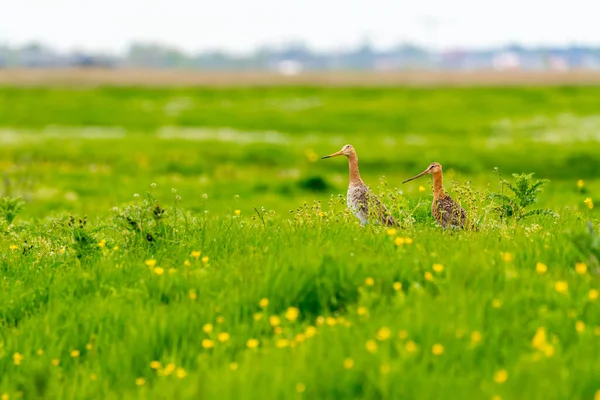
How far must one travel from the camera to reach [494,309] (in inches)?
284

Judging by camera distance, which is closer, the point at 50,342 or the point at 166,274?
the point at 50,342

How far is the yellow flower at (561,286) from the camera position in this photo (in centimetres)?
711

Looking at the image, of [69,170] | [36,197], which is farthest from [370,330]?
[69,170]

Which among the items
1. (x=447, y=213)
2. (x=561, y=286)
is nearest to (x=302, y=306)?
(x=561, y=286)

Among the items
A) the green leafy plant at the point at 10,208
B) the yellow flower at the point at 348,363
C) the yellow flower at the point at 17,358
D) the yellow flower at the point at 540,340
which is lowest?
the yellow flower at the point at 17,358

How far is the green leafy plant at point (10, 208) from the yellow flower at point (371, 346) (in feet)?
22.8

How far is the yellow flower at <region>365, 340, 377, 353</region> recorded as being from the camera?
6.48 metres

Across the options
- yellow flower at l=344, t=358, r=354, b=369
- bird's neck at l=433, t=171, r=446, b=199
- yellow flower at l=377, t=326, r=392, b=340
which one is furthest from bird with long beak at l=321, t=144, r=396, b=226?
yellow flower at l=344, t=358, r=354, b=369

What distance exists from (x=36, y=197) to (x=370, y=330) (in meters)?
19.9

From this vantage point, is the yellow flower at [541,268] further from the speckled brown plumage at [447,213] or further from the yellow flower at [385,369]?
the speckled brown plumage at [447,213]

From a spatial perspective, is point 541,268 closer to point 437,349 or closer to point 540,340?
point 540,340

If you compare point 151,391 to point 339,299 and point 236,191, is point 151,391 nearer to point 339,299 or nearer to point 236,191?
point 339,299

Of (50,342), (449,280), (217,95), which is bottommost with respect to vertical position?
(217,95)

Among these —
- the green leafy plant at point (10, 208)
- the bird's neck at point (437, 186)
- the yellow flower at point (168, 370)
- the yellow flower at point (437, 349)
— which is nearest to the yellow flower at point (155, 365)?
the yellow flower at point (168, 370)
